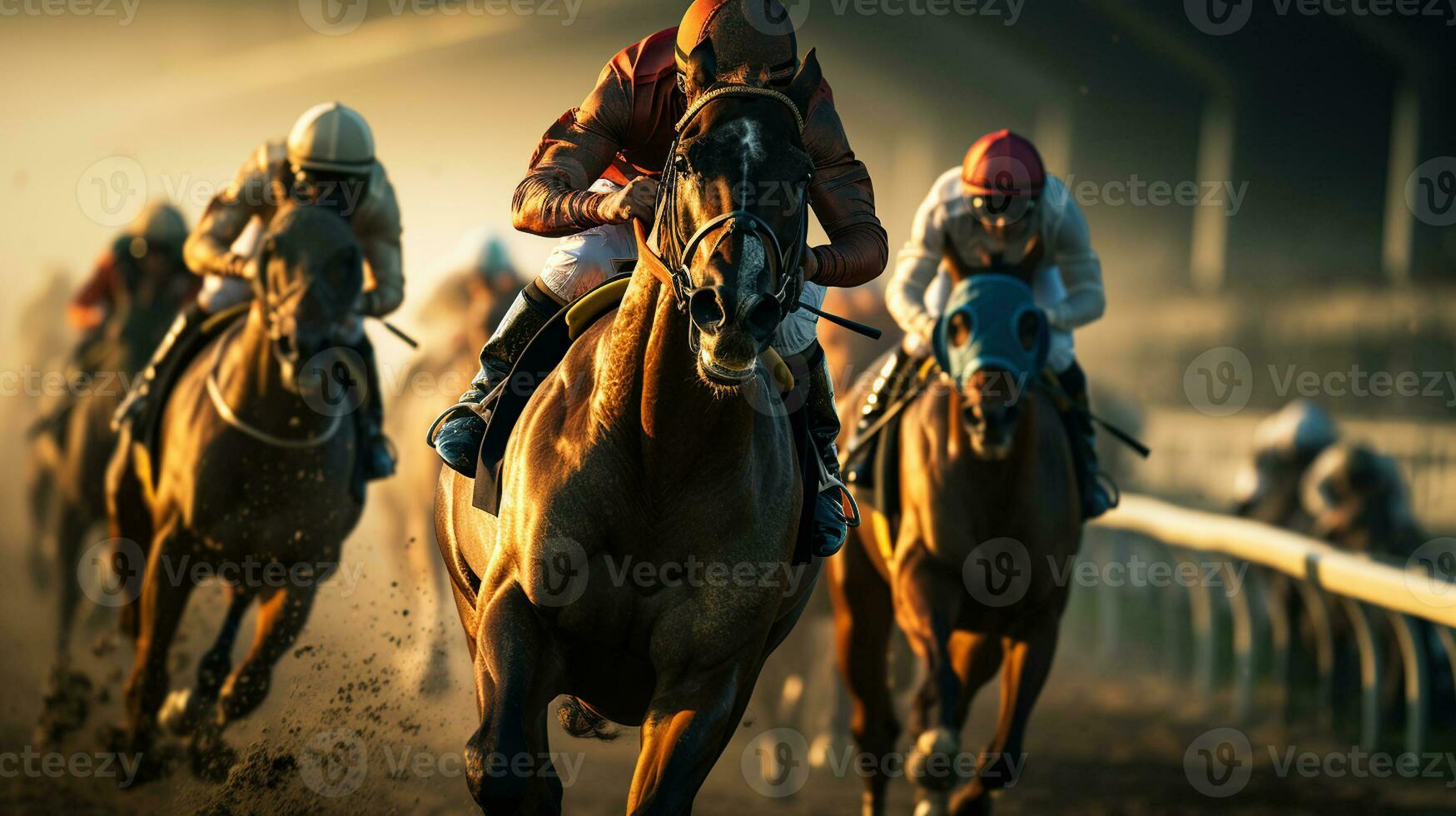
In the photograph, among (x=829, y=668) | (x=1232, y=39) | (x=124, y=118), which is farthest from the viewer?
(x=124, y=118)

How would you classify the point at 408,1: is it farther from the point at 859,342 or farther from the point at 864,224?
the point at 864,224

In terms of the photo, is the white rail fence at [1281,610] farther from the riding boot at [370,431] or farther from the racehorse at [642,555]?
the riding boot at [370,431]

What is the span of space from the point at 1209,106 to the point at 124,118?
21.8 meters

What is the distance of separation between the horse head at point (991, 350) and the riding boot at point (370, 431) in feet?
8.16

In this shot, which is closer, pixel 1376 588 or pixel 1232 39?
pixel 1376 588

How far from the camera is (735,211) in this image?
3.22 metres

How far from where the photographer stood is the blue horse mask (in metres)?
6.29

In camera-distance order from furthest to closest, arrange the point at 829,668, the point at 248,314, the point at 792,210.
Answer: the point at 829,668
the point at 248,314
the point at 792,210

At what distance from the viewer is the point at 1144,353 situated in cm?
2158

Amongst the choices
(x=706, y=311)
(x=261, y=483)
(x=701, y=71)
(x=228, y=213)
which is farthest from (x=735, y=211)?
(x=228, y=213)

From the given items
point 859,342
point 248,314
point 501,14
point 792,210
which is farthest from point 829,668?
point 501,14

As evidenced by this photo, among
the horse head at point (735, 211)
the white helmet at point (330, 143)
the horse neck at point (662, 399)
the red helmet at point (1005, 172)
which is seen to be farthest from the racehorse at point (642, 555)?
the white helmet at point (330, 143)

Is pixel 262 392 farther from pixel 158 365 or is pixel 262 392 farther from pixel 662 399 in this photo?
pixel 662 399

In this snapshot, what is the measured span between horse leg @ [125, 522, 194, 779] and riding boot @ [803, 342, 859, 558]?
10.6 feet
